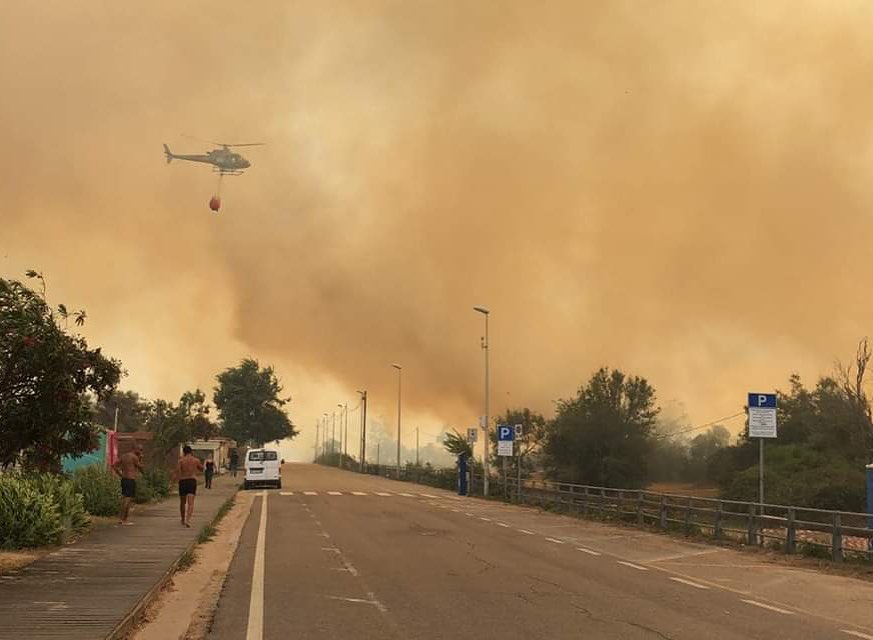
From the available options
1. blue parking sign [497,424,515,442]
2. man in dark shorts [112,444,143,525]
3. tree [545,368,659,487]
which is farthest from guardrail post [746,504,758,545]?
tree [545,368,659,487]

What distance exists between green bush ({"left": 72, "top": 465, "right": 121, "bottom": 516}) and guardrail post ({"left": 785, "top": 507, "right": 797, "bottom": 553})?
1620cm

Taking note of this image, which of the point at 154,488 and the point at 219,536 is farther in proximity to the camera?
the point at 154,488

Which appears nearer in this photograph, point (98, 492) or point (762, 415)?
point (762, 415)

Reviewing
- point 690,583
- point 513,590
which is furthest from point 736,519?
point 513,590

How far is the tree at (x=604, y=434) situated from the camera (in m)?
73.2

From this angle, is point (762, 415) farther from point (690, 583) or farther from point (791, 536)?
point (690, 583)

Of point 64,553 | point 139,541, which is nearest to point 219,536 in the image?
point 139,541

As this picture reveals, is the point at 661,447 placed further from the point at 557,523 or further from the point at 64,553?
the point at 64,553

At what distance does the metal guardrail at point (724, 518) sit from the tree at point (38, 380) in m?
13.1

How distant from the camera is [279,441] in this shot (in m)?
121

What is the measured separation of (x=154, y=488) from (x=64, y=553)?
16840 millimetres

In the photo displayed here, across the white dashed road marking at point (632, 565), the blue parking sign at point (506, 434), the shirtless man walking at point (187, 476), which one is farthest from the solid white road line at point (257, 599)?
the blue parking sign at point (506, 434)

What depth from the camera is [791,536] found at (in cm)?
1875

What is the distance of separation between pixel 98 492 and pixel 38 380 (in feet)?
41.4
